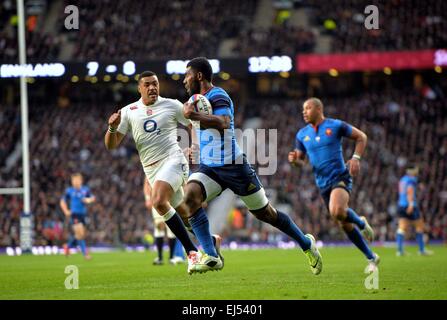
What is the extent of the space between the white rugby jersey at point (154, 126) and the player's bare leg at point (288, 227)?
5.77 feet

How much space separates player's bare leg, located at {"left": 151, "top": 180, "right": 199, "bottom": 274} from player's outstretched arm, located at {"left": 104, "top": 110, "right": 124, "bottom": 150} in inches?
36.5

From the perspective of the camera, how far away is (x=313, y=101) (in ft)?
46.6

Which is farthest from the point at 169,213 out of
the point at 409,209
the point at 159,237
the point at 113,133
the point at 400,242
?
the point at 409,209

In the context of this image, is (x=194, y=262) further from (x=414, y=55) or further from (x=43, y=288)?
(x=414, y=55)

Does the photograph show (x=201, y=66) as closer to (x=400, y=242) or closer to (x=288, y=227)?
(x=288, y=227)

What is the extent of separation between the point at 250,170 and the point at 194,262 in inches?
56.5

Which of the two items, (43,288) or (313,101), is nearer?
(43,288)

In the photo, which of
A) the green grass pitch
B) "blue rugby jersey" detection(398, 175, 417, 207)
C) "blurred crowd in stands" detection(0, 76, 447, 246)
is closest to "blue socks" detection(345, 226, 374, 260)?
the green grass pitch

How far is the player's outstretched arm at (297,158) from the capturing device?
13.6m

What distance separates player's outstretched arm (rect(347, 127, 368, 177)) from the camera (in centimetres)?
1299

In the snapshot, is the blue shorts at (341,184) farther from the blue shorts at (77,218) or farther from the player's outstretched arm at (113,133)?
the blue shorts at (77,218)

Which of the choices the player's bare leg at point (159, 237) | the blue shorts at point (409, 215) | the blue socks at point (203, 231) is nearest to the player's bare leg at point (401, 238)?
the blue shorts at point (409, 215)

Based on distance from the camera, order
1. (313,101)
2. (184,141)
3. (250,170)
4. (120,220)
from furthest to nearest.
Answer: (120,220) < (184,141) < (313,101) < (250,170)
